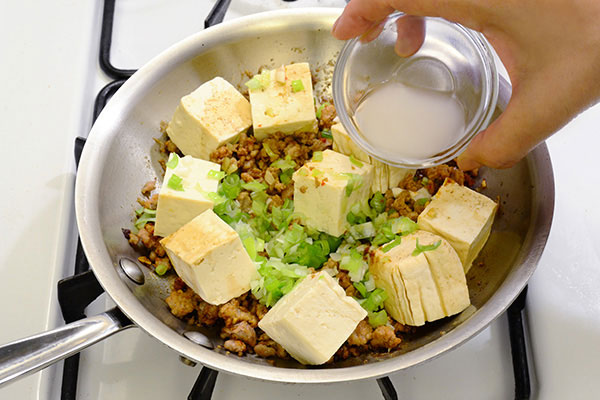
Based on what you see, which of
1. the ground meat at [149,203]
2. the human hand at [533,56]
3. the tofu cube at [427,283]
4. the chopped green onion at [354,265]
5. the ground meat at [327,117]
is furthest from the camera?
the ground meat at [327,117]

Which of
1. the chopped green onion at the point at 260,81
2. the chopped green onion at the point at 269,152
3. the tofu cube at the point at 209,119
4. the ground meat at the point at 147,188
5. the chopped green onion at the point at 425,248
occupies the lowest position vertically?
the chopped green onion at the point at 425,248

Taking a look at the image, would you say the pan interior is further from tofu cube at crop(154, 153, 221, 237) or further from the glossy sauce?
the glossy sauce

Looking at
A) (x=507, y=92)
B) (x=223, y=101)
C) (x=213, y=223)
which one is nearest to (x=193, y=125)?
(x=223, y=101)

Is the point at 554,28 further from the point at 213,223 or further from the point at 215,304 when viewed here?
the point at 215,304

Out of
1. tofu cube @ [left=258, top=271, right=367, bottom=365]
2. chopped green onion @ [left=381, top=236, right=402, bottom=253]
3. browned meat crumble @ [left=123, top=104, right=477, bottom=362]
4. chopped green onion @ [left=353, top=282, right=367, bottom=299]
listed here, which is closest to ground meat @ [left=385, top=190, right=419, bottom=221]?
browned meat crumble @ [left=123, top=104, right=477, bottom=362]

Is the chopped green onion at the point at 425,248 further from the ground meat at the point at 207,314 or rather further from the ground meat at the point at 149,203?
the ground meat at the point at 149,203

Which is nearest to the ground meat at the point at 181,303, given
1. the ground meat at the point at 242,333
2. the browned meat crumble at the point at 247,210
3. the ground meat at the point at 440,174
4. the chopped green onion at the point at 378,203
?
the browned meat crumble at the point at 247,210
